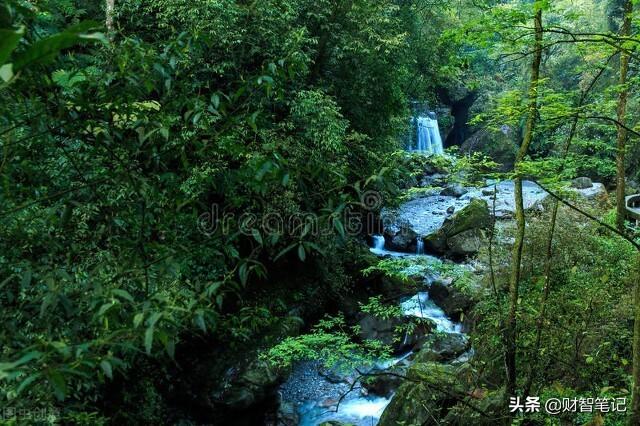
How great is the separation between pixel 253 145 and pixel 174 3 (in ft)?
24.0

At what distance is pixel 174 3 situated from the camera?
7.67 m

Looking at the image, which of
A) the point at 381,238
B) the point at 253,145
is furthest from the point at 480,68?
the point at 253,145

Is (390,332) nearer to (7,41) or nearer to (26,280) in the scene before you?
(26,280)

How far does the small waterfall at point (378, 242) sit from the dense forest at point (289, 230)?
0.15 ft

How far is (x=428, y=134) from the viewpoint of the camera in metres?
23.3

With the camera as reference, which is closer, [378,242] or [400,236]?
[400,236]

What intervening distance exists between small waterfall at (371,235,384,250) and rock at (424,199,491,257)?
149cm

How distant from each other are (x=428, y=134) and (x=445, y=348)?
17.9 meters

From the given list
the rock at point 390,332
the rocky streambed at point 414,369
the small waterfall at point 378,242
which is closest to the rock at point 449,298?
the rocky streambed at point 414,369

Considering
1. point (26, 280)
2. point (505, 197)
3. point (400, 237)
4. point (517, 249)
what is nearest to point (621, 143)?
point (517, 249)

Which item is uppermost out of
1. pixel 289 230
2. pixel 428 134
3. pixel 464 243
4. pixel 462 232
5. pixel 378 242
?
A: pixel 289 230

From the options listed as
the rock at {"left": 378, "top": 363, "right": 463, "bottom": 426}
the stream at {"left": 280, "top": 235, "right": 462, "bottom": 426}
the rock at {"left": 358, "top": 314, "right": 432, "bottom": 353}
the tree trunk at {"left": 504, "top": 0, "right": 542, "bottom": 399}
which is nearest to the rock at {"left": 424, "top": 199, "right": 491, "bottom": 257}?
the stream at {"left": 280, "top": 235, "right": 462, "bottom": 426}

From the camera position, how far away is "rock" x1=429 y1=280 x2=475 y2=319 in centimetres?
892

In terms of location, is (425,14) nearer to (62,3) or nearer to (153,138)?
(62,3)
